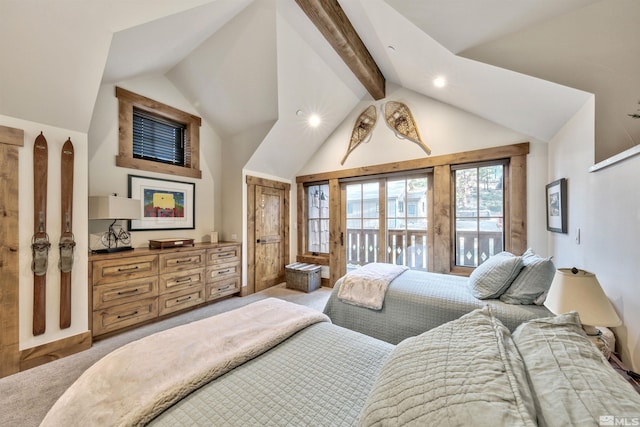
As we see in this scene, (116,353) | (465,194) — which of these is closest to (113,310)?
(116,353)

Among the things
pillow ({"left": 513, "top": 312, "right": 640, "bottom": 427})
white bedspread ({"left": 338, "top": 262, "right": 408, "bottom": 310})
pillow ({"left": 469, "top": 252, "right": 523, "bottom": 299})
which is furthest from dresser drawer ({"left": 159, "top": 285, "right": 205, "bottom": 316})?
pillow ({"left": 513, "top": 312, "right": 640, "bottom": 427})

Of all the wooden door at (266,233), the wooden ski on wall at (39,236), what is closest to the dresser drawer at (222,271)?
the wooden door at (266,233)

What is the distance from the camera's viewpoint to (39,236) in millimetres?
2141

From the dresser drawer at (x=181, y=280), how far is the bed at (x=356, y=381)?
2.03 metres

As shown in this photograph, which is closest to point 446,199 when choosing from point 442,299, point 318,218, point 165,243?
point 442,299

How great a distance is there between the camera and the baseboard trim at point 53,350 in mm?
2086

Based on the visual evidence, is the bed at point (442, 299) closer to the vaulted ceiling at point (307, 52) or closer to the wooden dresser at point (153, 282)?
the vaulted ceiling at point (307, 52)

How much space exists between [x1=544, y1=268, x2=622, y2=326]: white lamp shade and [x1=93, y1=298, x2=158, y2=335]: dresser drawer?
3655 millimetres

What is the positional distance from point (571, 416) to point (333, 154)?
4162mm

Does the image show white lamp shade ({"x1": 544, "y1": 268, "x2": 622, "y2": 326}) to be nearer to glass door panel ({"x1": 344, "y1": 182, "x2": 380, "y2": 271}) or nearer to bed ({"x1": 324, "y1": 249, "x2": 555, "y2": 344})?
bed ({"x1": 324, "y1": 249, "x2": 555, "y2": 344})

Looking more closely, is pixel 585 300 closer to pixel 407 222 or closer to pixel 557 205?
pixel 557 205

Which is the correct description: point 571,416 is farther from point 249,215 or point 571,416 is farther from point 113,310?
point 249,215

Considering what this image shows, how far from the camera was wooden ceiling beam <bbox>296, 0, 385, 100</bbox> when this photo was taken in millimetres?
2335

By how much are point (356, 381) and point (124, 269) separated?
2.86 meters
